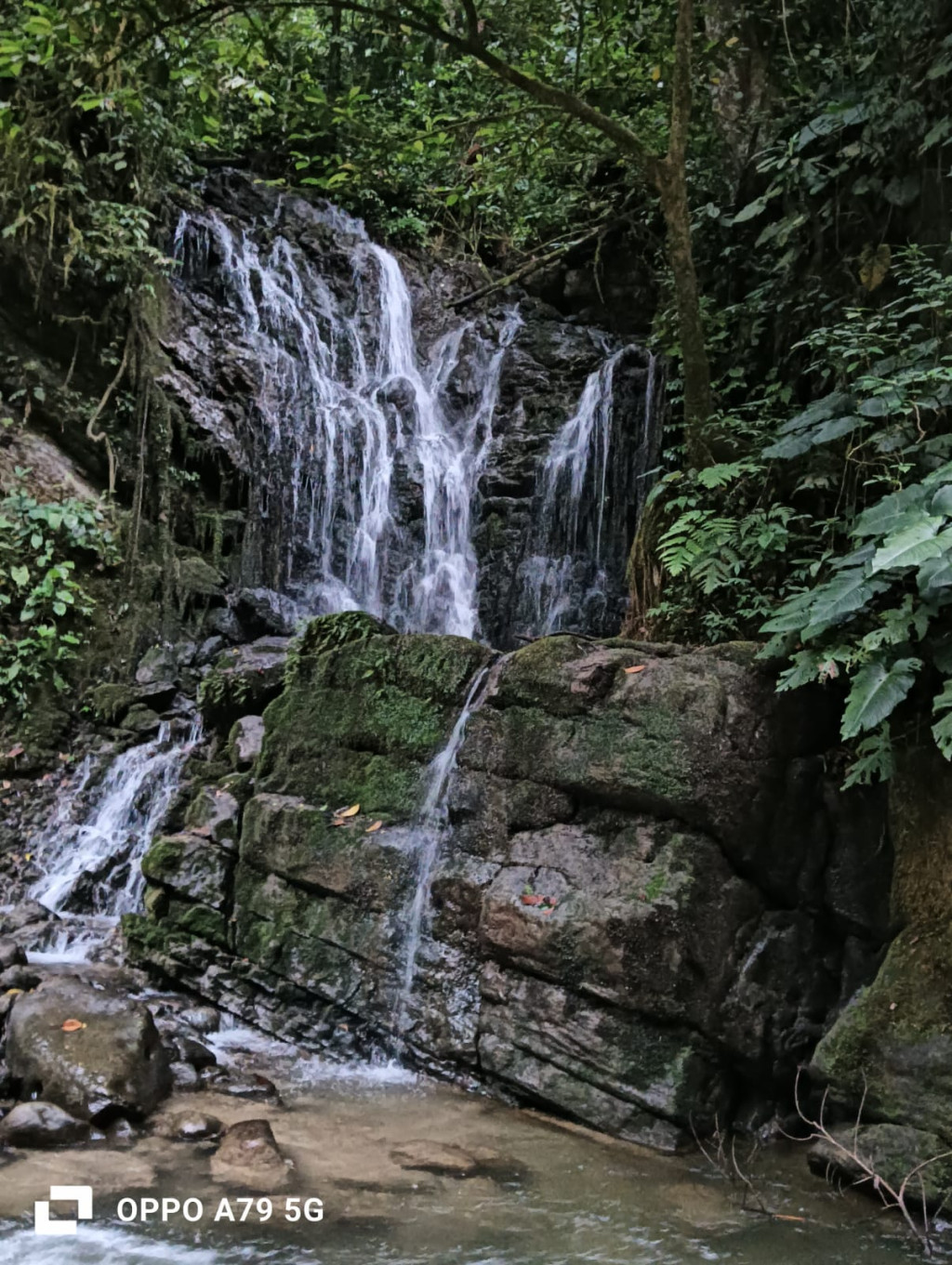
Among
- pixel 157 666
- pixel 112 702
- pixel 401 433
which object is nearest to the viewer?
pixel 112 702

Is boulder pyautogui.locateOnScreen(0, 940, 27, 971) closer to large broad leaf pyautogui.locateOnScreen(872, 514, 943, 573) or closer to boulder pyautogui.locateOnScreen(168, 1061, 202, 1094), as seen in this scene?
boulder pyautogui.locateOnScreen(168, 1061, 202, 1094)

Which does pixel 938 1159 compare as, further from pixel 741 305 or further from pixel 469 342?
pixel 469 342

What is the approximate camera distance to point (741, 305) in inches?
277

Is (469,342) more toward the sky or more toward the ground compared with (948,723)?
more toward the sky

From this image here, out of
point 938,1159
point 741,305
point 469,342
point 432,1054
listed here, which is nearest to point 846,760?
point 938,1159

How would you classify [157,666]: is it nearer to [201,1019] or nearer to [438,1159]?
[201,1019]

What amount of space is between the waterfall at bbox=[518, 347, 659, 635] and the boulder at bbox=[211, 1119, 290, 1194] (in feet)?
20.7

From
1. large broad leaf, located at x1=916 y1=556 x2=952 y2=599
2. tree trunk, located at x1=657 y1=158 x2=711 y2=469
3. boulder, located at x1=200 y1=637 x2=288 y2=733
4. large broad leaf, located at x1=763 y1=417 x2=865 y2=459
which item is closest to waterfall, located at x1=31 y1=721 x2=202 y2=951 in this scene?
boulder, located at x1=200 y1=637 x2=288 y2=733

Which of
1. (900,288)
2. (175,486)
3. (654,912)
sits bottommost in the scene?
(654,912)

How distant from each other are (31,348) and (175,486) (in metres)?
2.04

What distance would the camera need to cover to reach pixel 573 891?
4.76 metres

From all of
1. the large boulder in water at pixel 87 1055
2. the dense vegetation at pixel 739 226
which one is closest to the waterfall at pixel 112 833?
the large boulder in water at pixel 87 1055

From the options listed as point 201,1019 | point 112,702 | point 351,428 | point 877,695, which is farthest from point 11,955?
point 351,428

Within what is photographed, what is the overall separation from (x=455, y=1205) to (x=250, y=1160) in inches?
35.4
